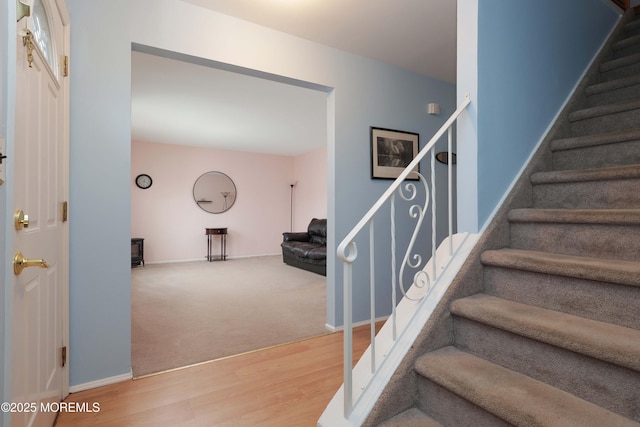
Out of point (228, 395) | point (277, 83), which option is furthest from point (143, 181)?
point (228, 395)

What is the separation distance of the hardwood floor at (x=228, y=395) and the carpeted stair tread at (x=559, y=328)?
0.99 m

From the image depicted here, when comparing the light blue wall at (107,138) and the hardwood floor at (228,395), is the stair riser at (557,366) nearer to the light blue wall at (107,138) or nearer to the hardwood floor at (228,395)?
the hardwood floor at (228,395)

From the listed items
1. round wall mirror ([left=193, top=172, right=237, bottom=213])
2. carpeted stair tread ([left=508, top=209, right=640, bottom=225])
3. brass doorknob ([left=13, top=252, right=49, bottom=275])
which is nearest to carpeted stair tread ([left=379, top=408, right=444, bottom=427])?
carpeted stair tread ([left=508, top=209, right=640, bottom=225])

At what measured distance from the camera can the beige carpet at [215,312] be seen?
8.14 feet

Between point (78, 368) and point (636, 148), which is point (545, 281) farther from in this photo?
point (78, 368)

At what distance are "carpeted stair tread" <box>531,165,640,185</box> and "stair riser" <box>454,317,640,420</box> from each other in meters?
0.95

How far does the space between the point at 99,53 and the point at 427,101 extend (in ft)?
9.67

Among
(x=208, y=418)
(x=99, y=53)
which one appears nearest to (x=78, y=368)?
(x=208, y=418)

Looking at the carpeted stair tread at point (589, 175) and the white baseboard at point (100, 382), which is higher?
the carpeted stair tread at point (589, 175)

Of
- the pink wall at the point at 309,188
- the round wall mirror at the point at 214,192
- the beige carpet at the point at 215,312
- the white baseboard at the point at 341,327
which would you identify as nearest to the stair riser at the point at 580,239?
the white baseboard at the point at 341,327

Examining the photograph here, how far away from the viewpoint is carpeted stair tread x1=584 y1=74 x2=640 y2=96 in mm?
1977

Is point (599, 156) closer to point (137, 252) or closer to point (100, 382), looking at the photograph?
point (100, 382)

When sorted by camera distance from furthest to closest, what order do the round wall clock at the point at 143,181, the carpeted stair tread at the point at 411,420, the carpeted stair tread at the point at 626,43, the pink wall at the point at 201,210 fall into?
1. the pink wall at the point at 201,210
2. the round wall clock at the point at 143,181
3. the carpeted stair tread at the point at 626,43
4. the carpeted stair tread at the point at 411,420

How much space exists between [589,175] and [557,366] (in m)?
1.01
